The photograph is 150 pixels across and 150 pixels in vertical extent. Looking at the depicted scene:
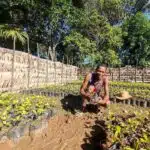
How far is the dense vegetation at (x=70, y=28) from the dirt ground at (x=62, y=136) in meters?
9.26

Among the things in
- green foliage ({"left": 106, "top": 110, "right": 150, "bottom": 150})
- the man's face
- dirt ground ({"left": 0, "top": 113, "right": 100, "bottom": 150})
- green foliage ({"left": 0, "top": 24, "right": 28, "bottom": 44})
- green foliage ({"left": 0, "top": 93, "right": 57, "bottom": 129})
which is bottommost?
dirt ground ({"left": 0, "top": 113, "right": 100, "bottom": 150})

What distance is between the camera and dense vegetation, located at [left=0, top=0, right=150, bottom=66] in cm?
1748

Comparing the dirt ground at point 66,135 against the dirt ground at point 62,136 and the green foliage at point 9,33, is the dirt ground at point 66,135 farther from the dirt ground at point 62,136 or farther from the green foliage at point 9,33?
the green foliage at point 9,33

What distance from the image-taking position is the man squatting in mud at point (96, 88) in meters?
6.85

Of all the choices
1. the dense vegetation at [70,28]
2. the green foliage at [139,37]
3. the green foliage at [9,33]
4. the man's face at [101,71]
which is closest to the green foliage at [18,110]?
the man's face at [101,71]

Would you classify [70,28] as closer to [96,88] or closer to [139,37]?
[139,37]

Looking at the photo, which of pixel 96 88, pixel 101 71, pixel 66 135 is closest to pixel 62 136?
pixel 66 135

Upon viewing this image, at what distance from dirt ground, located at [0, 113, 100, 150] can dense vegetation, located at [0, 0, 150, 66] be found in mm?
9257

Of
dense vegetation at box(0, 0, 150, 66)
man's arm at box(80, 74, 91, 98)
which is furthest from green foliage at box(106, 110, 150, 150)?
dense vegetation at box(0, 0, 150, 66)

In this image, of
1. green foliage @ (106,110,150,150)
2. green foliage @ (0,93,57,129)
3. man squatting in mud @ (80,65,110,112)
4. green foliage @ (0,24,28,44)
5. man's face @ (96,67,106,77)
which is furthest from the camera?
green foliage @ (0,24,28,44)

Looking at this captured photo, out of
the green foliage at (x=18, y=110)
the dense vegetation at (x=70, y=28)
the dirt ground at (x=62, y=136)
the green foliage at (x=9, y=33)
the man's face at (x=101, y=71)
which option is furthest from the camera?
the dense vegetation at (x=70, y=28)

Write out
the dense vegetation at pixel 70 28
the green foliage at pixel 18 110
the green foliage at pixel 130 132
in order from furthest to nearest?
1. the dense vegetation at pixel 70 28
2. the green foliage at pixel 18 110
3. the green foliage at pixel 130 132

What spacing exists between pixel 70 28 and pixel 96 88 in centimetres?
1284

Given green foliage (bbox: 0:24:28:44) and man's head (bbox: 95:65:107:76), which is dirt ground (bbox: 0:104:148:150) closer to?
man's head (bbox: 95:65:107:76)
